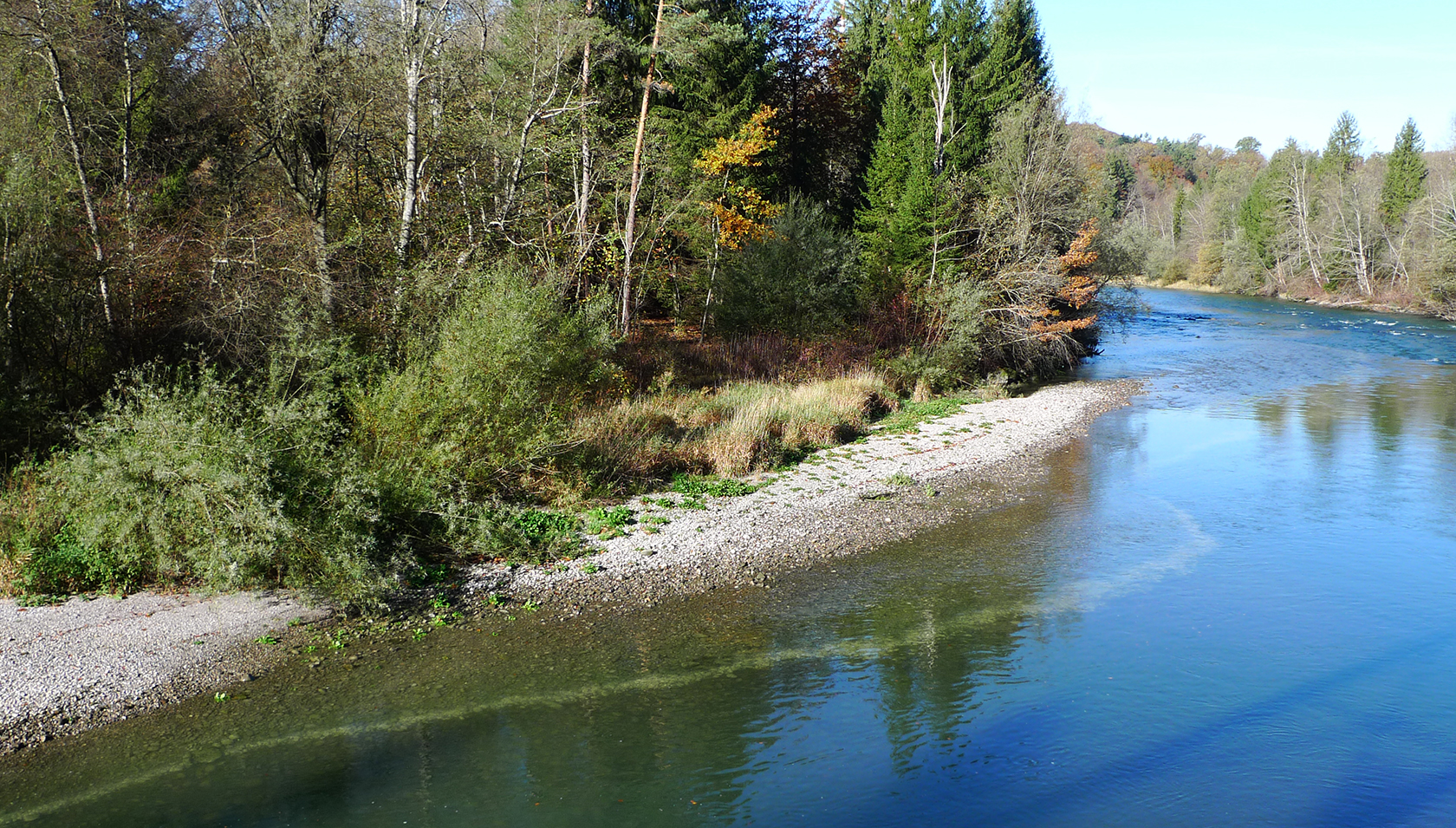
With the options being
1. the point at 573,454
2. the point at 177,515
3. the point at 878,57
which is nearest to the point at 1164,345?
the point at 878,57

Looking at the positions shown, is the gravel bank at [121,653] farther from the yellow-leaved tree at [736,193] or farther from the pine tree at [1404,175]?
the pine tree at [1404,175]

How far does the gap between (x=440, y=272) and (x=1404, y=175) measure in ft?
222

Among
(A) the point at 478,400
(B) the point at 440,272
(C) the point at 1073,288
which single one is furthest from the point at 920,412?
(A) the point at 478,400

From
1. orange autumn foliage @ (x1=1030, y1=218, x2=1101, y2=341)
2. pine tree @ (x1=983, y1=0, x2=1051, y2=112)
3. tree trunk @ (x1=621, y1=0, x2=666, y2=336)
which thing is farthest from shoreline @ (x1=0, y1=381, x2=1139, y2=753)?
pine tree @ (x1=983, y1=0, x2=1051, y2=112)

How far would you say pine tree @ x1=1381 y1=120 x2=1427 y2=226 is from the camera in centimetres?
5816

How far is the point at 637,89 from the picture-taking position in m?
26.8

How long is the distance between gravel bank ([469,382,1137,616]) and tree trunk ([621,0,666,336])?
7626mm

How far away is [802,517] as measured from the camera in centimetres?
1437

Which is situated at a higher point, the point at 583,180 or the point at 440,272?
the point at 583,180

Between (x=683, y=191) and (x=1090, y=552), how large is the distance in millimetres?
17817

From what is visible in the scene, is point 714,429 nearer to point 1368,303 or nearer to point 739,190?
point 739,190

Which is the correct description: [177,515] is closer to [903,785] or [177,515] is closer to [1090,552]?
[903,785]

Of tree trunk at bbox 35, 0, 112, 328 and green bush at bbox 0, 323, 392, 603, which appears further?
tree trunk at bbox 35, 0, 112, 328

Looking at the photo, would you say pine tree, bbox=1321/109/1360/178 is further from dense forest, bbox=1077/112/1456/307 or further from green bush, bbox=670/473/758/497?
green bush, bbox=670/473/758/497
